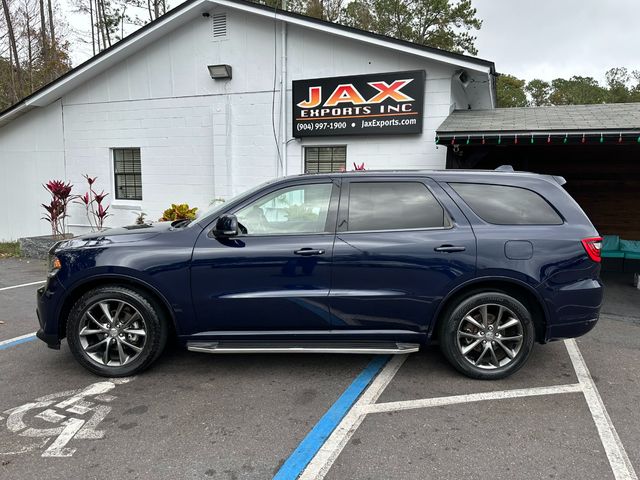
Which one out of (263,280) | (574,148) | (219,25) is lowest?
(263,280)

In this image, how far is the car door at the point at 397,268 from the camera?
357cm

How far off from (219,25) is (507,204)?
8566 mm

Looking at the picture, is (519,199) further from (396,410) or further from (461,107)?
(461,107)

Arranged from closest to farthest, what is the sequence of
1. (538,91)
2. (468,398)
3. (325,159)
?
(468,398) → (325,159) → (538,91)

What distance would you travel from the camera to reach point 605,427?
3.05 m

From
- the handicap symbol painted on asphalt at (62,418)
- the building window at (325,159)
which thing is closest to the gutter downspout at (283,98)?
the building window at (325,159)

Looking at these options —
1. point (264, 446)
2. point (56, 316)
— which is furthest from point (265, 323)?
point (56, 316)

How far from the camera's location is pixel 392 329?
12.0 feet

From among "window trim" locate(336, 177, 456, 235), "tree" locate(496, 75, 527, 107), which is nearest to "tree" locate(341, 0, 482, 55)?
"tree" locate(496, 75, 527, 107)

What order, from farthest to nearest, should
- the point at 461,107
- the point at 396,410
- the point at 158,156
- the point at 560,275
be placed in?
the point at 158,156 → the point at 461,107 → the point at 560,275 → the point at 396,410

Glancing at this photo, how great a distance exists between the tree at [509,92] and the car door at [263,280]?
35.8 metres

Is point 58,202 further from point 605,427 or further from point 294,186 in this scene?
point 605,427

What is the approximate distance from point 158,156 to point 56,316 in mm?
7799

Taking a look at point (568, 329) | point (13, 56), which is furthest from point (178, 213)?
point (13, 56)
